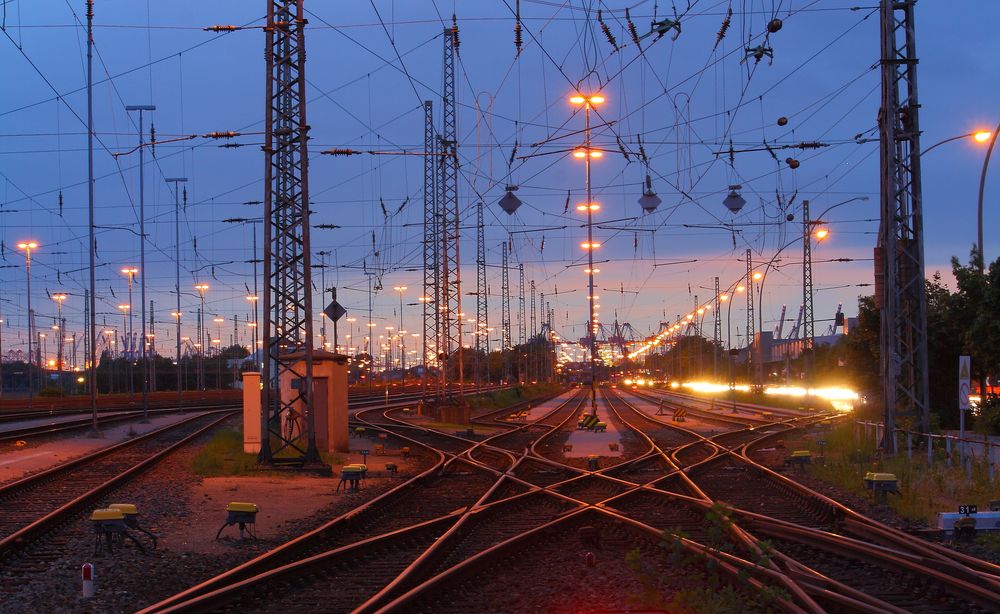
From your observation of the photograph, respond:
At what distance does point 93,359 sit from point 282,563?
2506 cm

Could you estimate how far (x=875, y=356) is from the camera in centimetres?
4134

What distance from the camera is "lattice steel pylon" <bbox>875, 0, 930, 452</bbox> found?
76.4ft

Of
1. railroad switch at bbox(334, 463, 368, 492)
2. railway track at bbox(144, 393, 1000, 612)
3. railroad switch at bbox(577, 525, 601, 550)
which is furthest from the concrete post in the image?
railroad switch at bbox(577, 525, 601, 550)

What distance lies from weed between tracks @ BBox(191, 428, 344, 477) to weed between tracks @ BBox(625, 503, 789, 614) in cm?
1433

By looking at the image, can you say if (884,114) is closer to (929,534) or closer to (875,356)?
(929,534)

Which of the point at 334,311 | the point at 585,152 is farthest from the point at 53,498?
the point at 585,152

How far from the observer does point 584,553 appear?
12.8 meters

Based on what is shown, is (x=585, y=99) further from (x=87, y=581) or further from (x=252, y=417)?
(x=87, y=581)

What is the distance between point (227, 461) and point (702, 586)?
54.7ft

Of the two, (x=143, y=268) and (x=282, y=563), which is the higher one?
(x=143, y=268)

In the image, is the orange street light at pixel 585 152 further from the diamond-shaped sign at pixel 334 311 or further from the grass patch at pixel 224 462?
the grass patch at pixel 224 462

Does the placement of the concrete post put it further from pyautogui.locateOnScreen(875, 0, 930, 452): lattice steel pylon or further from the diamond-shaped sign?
pyautogui.locateOnScreen(875, 0, 930, 452): lattice steel pylon

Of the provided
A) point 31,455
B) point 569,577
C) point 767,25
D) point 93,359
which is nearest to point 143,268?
point 93,359

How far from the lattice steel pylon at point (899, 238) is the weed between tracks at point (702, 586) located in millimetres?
13763
